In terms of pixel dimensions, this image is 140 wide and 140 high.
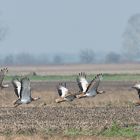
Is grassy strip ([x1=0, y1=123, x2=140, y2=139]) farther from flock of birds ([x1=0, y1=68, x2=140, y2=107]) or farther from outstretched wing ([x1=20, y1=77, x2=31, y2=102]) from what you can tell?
outstretched wing ([x1=20, y1=77, x2=31, y2=102])

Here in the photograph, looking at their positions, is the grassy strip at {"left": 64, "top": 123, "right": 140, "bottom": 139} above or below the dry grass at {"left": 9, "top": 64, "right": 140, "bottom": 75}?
below

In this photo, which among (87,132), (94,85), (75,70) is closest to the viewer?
(87,132)

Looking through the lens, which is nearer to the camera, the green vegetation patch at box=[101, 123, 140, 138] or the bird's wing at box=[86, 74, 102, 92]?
the green vegetation patch at box=[101, 123, 140, 138]

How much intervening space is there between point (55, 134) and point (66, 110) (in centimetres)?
1010

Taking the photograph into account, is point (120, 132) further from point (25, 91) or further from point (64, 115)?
point (64, 115)

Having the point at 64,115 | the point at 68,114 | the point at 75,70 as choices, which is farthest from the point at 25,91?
the point at 75,70

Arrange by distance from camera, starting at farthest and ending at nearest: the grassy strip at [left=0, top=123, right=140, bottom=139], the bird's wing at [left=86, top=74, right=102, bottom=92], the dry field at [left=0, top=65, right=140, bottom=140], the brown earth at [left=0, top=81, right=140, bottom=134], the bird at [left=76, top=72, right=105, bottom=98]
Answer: the bird's wing at [left=86, top=74, right=102, bottom=92] → the bird at [left=76, top=72, right=105, bottom=98] → the brown earth at [left=0, top=81, right=140, bottom=134] → the dry field at [left=0, top=65, right=140, bottom=140] → the grassy strip at [left=0, top=123, right=140, bottom=139]

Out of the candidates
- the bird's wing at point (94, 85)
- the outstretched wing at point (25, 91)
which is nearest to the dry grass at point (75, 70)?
the bird's wing at point (94, 85)

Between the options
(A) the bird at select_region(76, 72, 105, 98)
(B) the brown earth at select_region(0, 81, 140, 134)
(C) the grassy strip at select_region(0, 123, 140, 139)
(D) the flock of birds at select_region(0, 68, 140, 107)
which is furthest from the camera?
(A) the bird at select_region(76, 72, 105, 98)

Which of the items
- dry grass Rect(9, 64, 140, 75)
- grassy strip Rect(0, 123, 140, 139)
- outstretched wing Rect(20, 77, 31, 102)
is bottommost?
grassy strip Rect(0, 123, 140, 139)

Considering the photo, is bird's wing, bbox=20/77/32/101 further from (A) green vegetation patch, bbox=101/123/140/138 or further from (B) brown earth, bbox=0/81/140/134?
(A) green vegetation patch, bbox=101/123/140/138

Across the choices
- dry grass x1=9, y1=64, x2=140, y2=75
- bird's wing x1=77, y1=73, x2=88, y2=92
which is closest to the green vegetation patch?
bird's wing x1=77, y1=73, x2=88, y2=92

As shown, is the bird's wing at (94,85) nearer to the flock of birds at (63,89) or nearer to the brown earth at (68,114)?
the flock of birds at (63,89)

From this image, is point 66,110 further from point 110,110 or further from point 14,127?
point 14,127
